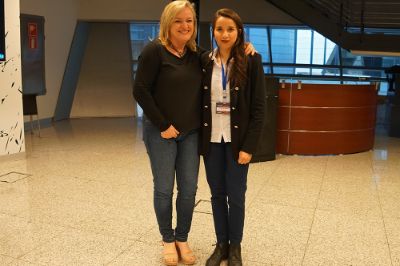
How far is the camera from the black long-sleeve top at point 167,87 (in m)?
2.30

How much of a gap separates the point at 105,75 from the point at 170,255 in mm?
7550

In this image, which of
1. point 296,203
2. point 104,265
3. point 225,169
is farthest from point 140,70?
point 296,203

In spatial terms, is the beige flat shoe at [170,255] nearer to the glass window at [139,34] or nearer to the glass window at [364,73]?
the glass window at [139,34]

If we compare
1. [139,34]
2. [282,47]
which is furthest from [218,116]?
[282,47]

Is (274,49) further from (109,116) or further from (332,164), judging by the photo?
(332,164)

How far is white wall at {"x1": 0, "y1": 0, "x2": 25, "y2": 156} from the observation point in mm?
5348

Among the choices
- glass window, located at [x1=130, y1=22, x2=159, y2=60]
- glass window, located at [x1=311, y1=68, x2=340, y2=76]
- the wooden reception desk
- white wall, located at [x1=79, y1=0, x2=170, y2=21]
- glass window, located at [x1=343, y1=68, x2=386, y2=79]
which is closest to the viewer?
the wooden reception desk

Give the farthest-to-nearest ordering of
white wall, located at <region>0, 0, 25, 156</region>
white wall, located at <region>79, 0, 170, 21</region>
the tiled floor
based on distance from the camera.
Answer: white wall, located at <region>79, 0, 170, 21</region> < white wall, located at <region>0, 0, 25, 156</region> < the tiled floor

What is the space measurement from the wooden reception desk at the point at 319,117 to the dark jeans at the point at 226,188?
3521 millimetres

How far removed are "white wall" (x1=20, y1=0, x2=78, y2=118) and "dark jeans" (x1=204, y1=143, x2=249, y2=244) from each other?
6.31 metres

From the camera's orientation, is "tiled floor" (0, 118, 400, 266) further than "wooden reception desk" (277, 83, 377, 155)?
No

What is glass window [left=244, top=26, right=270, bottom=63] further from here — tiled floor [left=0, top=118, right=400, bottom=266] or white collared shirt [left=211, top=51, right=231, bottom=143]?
white collared shirt [left=211, top=51, right=231, bottom=143]

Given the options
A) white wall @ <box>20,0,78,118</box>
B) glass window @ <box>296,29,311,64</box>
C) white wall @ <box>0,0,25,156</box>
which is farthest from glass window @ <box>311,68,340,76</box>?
white wall @ <box>0,0,25,156</box>

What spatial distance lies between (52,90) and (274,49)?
24.0 feet
